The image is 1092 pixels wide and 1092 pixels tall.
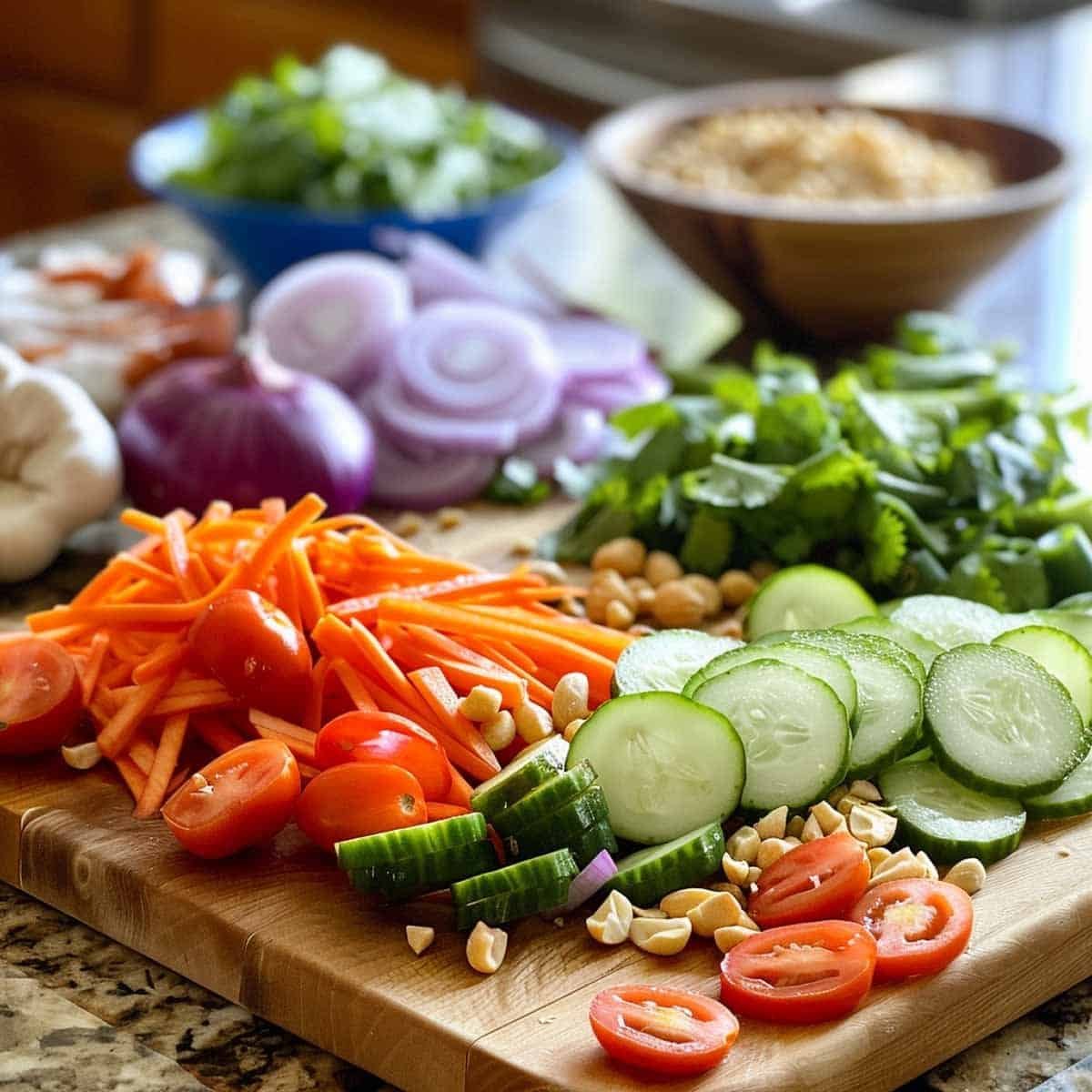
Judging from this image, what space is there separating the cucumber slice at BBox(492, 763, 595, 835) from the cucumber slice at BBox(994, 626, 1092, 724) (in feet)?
1.83

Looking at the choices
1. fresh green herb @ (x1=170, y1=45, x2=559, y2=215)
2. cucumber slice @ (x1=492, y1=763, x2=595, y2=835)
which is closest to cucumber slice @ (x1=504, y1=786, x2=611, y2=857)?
cucumber slice @ (x1=492, y1=763, x2=595, y2=835)

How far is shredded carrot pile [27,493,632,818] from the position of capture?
6.54 feet

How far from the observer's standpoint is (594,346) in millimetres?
3195

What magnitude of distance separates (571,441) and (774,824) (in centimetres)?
127

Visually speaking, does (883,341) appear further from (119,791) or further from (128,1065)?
→ (128,1065)

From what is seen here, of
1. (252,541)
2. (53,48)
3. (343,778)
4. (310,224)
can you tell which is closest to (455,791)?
(343,778)

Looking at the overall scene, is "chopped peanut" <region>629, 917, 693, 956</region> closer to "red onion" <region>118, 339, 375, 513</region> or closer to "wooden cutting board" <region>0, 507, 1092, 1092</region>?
"wooden cutting board" <region>0, 507, 1092, 1092</region>

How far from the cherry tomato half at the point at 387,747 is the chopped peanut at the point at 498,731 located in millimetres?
79

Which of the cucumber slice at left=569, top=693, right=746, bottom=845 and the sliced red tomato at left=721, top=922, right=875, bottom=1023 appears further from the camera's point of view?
the cucumber slice at left=569, top=693, right=746, bottom=845

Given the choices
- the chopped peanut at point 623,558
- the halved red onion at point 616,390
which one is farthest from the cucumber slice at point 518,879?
the halved red onion at point 616,390

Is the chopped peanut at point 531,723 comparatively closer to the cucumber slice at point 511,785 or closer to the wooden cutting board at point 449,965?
the cucumber slice at point 511,785

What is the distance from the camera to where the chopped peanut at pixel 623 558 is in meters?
2.54

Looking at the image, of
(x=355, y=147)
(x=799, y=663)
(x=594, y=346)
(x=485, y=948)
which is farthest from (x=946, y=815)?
(x=355, y=147)

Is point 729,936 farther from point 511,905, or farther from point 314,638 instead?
point 314,638
